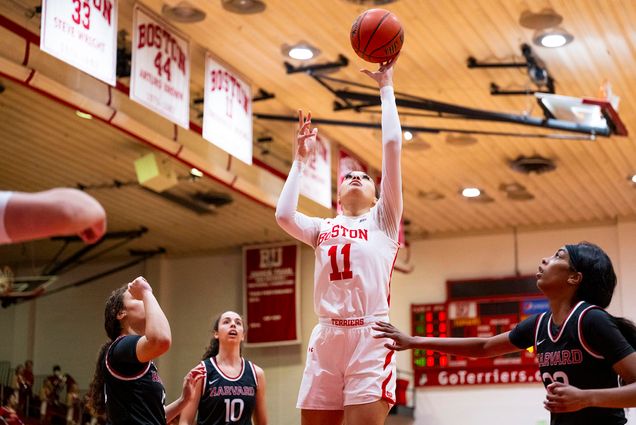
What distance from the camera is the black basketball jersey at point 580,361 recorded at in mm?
3943

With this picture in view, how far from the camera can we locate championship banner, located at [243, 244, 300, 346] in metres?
18.3

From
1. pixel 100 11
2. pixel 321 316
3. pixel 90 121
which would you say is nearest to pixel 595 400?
pixel 321 316

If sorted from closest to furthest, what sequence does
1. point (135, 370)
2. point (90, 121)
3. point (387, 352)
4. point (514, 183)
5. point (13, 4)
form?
point (387, 352), point (135, 370), point (13, 4), point (90, 121), point (514, 183)

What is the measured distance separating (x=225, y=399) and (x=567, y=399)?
377cm

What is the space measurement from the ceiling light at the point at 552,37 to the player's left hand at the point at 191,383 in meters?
5.22

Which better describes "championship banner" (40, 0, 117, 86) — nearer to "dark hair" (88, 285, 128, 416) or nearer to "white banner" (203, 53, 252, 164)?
"white banner" (203, 53, 252, 164)

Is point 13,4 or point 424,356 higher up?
point 13,4

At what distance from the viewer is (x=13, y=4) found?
985 centimetres

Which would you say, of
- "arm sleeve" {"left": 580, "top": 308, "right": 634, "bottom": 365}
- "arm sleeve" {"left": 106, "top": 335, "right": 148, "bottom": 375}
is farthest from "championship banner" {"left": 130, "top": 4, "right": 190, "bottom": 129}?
"arm sleeve" {"left": 580, "top": 308, "right": 634, "bottom": 365}

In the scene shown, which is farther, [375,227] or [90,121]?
[90,121]

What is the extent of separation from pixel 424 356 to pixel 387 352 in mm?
12876

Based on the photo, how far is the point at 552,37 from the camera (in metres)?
9.89

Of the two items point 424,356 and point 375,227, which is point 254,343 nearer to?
point 424,356

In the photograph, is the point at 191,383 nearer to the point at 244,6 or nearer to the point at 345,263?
the point at 345,263
